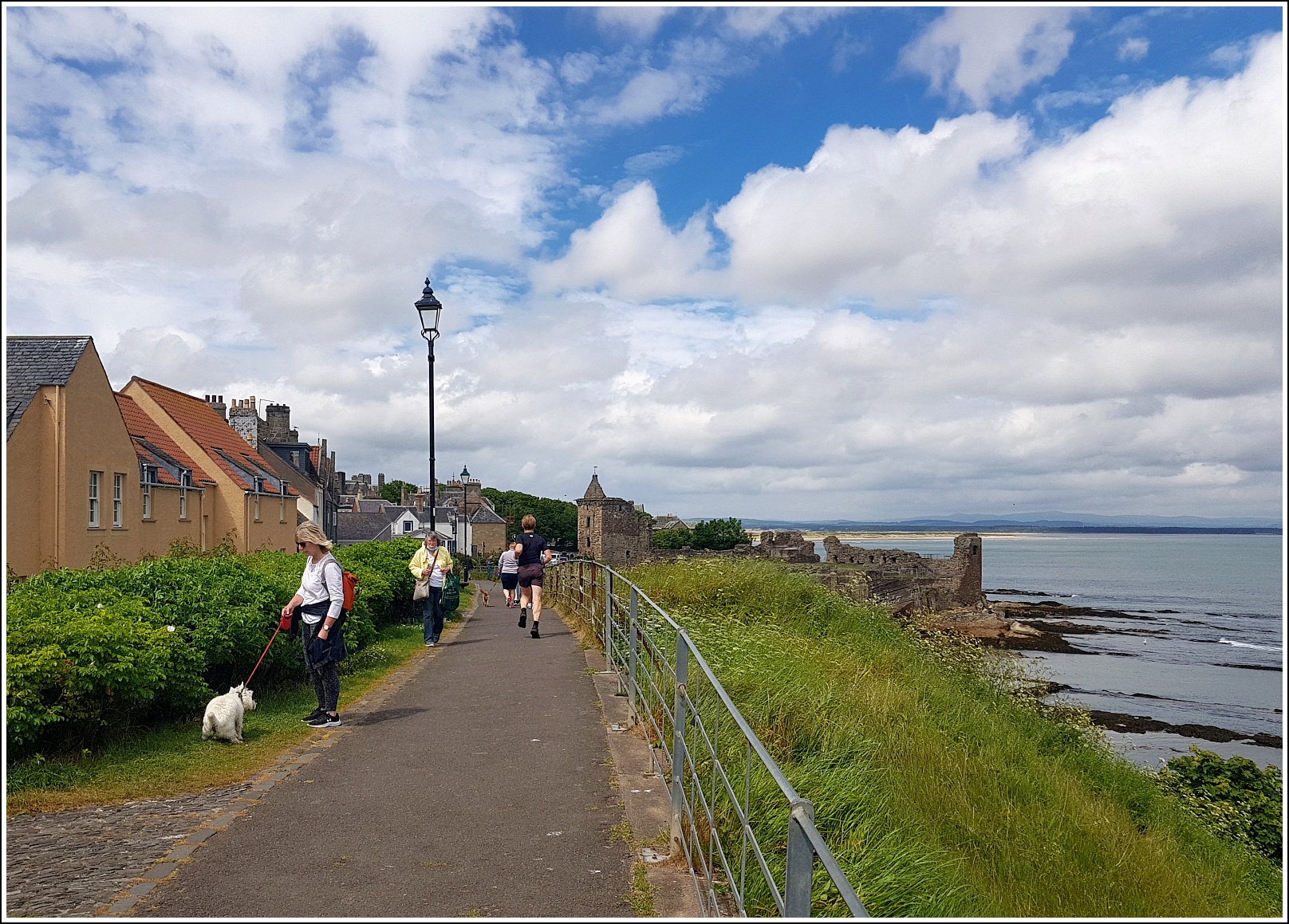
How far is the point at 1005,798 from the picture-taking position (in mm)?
8133

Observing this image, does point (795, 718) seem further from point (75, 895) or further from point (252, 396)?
point (252, 396)

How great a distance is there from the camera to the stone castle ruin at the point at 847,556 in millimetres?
51375

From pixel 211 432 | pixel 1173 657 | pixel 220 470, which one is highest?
pixel 211 432

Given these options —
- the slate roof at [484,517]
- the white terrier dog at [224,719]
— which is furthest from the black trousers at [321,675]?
the slate roof at [484,517]

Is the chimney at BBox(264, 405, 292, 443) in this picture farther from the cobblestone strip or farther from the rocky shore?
the cobblestone strip

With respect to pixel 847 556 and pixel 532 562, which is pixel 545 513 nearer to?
pixel 847 556

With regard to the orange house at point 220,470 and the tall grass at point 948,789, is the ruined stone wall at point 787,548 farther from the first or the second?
the tall grass at point 948,789

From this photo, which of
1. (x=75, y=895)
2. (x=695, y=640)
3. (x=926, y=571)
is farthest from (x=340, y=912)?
(x=926, y=571)

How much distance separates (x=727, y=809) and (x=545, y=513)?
394 ft

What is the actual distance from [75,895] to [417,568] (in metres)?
10.0

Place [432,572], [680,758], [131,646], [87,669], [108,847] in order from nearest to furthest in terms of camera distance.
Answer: [108,847] → [680,758] → [87,669] → [131,646] → [432,572]

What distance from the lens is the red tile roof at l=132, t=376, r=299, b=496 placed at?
37.7 m

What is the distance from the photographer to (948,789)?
7.77 m

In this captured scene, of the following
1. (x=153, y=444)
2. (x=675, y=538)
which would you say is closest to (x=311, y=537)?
(x=153, y=444)
